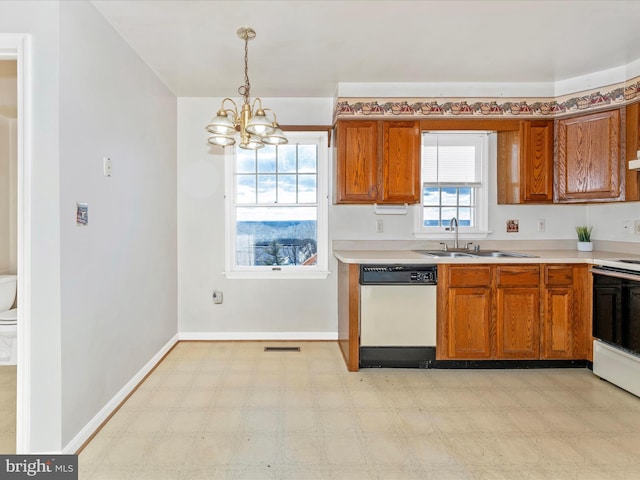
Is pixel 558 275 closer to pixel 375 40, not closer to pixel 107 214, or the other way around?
pixel 375 40

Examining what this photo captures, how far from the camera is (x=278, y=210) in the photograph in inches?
158

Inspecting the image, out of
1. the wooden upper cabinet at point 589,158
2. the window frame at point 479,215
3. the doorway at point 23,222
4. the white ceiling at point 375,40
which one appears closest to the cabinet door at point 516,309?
the window frame at point 479,215

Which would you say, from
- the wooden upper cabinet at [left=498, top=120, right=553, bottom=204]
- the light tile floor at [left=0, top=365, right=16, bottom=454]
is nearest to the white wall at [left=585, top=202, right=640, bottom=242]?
the wooden upper cabinet at [left=498, top=120, right=553, bottom=204]

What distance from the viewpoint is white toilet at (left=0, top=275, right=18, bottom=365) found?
2.89 metres

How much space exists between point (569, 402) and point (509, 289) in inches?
35.6

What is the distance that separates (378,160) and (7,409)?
3.38 m

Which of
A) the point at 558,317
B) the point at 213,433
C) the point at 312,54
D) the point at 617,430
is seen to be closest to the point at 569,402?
the point at 617,430

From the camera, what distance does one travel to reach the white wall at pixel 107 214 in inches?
78.0

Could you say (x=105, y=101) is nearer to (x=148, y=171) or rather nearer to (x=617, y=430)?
(x=148, y=171)

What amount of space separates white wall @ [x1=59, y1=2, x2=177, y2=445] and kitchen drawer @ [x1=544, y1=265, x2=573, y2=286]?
335 cm

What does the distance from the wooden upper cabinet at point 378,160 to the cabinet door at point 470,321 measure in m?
1.03

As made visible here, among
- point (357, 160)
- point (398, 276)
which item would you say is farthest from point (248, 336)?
point (357, 160)

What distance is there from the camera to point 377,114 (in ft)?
11.5

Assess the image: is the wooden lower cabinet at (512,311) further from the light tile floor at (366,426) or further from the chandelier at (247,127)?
the chandelier at (247,127)
